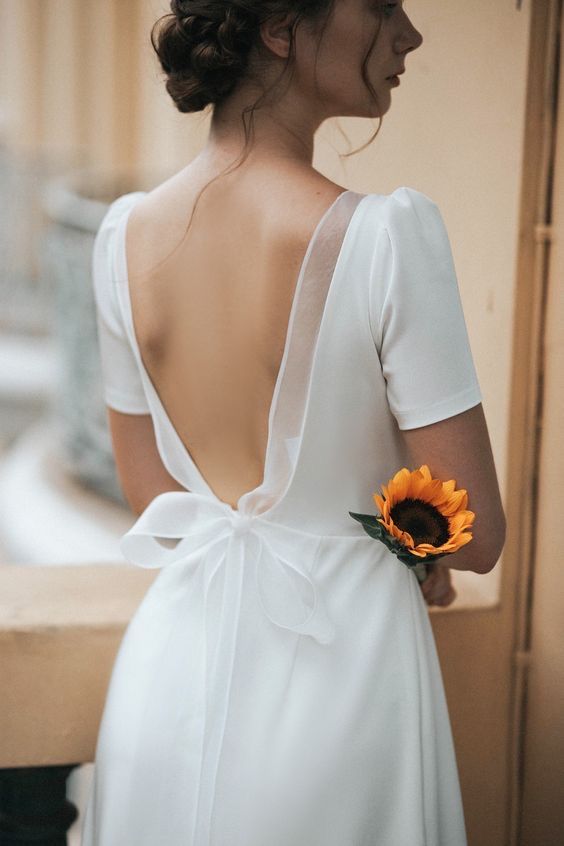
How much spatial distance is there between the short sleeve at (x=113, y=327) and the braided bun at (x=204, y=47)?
19 centimetres

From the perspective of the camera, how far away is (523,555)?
1.86 meters

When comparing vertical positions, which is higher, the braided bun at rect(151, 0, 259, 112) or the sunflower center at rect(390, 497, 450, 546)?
the braided bun at rect(151, 0, 259, 112)

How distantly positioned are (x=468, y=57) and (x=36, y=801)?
4.93 feet

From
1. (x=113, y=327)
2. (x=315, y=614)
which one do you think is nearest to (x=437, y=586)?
(x=315, y=614)

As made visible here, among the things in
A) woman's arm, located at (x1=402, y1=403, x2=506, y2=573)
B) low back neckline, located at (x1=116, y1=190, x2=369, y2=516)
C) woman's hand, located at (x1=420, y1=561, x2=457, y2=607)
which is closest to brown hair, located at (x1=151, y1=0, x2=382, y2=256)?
low back neckline, located at (x1=116, y1=190, x2=369, y2=516)

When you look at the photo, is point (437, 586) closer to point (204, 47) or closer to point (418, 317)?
point (418, 317)

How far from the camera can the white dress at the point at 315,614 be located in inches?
43.7

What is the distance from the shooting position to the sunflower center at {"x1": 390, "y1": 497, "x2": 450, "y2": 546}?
114 centimetres

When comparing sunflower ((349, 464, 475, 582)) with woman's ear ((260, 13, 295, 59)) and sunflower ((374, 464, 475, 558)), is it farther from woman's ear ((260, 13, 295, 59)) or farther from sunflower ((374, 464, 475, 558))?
woman's ear ((260, 13, 295, 59))

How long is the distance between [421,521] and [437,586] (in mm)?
300

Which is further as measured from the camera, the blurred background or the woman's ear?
the blurred background

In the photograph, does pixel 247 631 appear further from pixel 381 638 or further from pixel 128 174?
pixel 128 174

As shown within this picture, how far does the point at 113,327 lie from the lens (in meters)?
1.35

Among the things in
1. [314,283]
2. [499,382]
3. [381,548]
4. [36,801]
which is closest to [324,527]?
[381,548]
